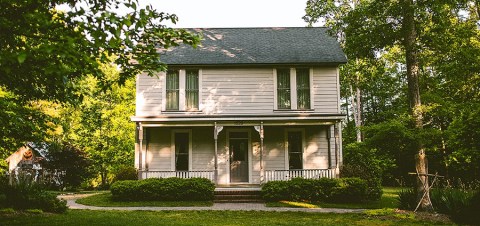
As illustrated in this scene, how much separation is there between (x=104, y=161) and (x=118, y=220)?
66.6 ft

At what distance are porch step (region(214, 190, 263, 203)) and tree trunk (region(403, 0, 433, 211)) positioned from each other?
6.34 meters

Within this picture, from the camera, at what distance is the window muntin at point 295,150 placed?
19.1 meters

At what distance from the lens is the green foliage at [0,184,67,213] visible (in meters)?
11.4

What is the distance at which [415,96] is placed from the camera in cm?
1294

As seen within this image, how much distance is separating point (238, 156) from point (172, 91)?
14.5 feet

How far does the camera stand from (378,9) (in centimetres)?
1295

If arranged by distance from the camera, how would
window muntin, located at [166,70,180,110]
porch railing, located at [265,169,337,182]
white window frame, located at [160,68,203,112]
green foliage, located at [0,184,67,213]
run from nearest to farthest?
green foliage, located at [0,184,67,213], porch railing, located at [265,169,337,182], white window frame, located at [160,68,203,112], window muntin, located at [166,70,180,110]

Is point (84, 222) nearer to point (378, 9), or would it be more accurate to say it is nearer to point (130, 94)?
point (378, 9)

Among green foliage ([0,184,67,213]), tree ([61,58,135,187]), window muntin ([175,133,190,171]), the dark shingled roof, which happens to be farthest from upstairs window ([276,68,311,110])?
tree ([61,58,135,187])

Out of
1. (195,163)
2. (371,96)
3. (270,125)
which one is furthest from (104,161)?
(371,96)

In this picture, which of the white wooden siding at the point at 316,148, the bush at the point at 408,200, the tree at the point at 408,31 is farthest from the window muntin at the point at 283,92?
the bush at the point at 408,200

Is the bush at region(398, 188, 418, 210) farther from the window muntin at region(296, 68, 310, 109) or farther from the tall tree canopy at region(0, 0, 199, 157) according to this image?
the tall tree canopy at region(0, 0, 199, 157)

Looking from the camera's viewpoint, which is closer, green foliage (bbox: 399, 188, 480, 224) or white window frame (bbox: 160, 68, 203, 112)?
green foliage (bbox: 399, 188, 480, 224)

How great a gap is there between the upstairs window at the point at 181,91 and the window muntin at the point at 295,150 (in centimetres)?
476
